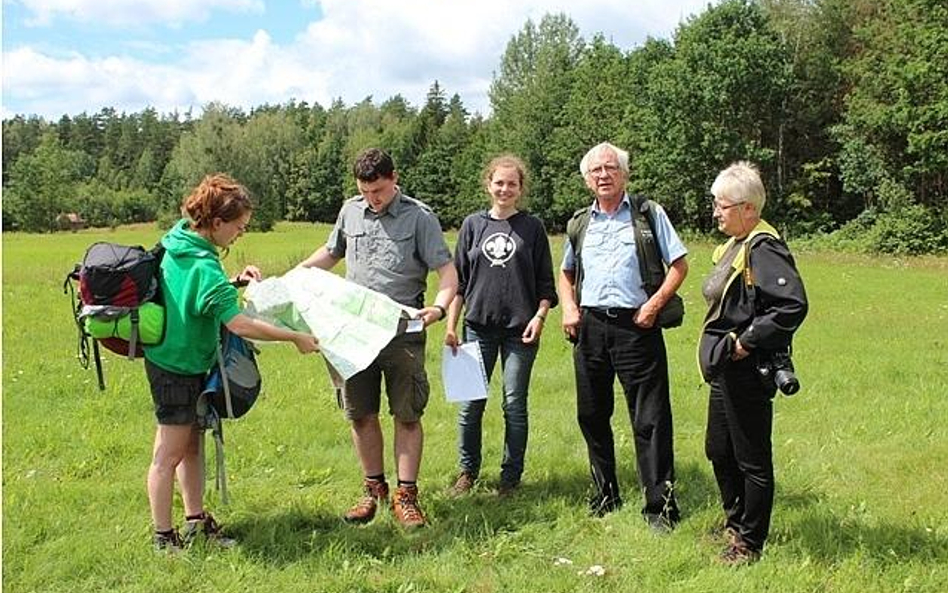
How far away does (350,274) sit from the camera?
17.1ft

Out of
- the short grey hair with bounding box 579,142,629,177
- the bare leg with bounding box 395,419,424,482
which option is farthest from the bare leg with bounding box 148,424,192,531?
the short grey hair with bounding box 579,142,629,177

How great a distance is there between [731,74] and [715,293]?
4097 cm

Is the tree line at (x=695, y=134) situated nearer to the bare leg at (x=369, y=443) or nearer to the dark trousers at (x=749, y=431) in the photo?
the bare leg at (x=369, y=443)

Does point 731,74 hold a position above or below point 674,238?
above

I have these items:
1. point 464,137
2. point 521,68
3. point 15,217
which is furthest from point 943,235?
point 15,217

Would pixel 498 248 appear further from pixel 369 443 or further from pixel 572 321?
pixel 369 443

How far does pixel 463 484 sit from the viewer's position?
18.9ft

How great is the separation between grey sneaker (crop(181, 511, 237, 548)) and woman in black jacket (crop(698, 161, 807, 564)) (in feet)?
8.99

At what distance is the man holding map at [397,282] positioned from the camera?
5.04 metres

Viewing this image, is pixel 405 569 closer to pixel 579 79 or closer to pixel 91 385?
pixel 91 385

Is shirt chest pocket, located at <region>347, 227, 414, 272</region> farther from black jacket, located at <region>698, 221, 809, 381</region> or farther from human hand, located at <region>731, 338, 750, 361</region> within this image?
human hand, located at <region>731, 338, 750, 361</region>

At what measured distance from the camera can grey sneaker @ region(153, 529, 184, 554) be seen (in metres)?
A: 4.54

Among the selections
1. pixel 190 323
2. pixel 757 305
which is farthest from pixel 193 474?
pixel 757 305

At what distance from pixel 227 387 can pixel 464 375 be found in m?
1.48
